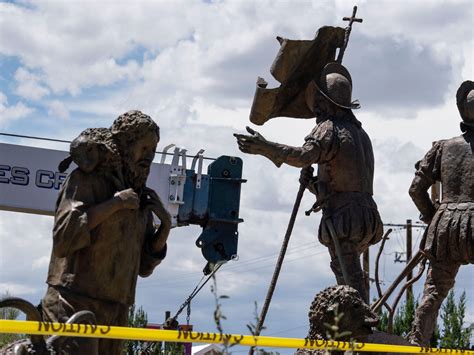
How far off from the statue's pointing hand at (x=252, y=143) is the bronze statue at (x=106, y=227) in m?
2.15

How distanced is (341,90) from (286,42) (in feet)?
2.12

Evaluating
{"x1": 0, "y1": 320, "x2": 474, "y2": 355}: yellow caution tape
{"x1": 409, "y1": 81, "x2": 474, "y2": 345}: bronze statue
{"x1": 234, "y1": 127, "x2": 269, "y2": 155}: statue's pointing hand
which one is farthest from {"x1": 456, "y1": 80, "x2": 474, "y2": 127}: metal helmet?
{"x1": 0, "y1": 320, "x2": 474, "y2": 355}: yellow caution tape

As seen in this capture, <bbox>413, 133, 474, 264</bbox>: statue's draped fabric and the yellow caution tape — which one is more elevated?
<bbox>413, 133, 474, 264</bbox>: statue's draped fabric

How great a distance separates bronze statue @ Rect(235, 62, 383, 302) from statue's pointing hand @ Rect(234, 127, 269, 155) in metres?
0.04

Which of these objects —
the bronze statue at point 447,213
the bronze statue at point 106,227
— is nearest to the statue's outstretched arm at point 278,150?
the bronze statue at point 447,213

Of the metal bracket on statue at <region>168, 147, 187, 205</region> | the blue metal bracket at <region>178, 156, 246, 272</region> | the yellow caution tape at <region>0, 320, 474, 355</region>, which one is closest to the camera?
the yellow caution tape at <region>0, 320, 474, 355</region>

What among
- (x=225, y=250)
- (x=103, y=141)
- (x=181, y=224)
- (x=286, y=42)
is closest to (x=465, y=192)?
(x=286, y=42)

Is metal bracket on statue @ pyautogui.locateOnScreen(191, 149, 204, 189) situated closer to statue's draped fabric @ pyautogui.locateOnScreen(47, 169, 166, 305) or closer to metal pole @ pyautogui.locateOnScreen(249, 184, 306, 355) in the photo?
metal pole @ pyautogui.locateOnScreen(249, 184, 306, 355)

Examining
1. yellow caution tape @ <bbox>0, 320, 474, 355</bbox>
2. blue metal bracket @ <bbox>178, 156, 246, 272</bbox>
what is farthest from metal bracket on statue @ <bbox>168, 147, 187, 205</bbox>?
yellow caution tape @ <bbox>0, 320, 474, 355</bbox>

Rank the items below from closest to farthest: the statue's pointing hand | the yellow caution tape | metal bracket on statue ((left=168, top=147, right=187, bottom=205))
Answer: the yellow caution tape
the statue's pointing hand
metal bracket on statue ((left=168, top=147, right=187, bottom=205))

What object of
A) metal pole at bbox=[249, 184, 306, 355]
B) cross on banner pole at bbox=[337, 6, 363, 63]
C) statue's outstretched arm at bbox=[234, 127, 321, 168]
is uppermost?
cross on banner pole at bbox=[337, 6, 363, 63]

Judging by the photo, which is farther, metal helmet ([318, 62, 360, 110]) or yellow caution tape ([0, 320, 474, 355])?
metal helmet ([318, 62, 360, 110])

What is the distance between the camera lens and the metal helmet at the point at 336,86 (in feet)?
34.2

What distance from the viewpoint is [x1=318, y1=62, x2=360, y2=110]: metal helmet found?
10436mm
